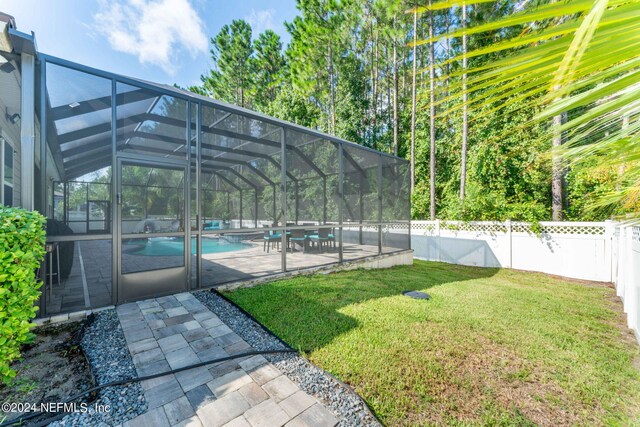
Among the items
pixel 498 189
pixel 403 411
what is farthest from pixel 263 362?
pixel 498 189

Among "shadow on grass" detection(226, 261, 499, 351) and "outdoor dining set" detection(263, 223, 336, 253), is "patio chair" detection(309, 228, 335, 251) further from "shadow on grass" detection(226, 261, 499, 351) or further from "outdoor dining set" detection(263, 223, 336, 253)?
"shadow on grass" detection(226, 261, 499, 351)

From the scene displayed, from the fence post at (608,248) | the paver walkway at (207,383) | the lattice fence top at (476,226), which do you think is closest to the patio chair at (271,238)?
the paver walkway at (207,383)

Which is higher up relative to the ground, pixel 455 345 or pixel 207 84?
pixel 207 84

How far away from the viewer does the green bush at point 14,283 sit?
71.1 inches

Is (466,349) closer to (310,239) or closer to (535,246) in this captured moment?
(310,239)

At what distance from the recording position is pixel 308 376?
2186 millimetres

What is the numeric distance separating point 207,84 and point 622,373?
2366 cm

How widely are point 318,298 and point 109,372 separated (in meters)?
2.61

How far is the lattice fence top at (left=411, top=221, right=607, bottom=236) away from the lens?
6.29m

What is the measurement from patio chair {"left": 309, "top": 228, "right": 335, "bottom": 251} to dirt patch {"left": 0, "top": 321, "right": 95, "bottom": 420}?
16.0 feet

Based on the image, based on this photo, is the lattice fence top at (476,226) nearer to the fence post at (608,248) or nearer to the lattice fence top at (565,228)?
the lattice fence top at (565,228)

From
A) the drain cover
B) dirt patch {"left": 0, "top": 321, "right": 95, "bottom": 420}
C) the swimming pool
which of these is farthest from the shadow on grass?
dirt patch {"left": 0, "top": 321, "right": 95, "bottom": 420}

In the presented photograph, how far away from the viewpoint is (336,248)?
6.74 metres

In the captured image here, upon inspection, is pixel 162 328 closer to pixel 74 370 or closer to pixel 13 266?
pixel 74 370
